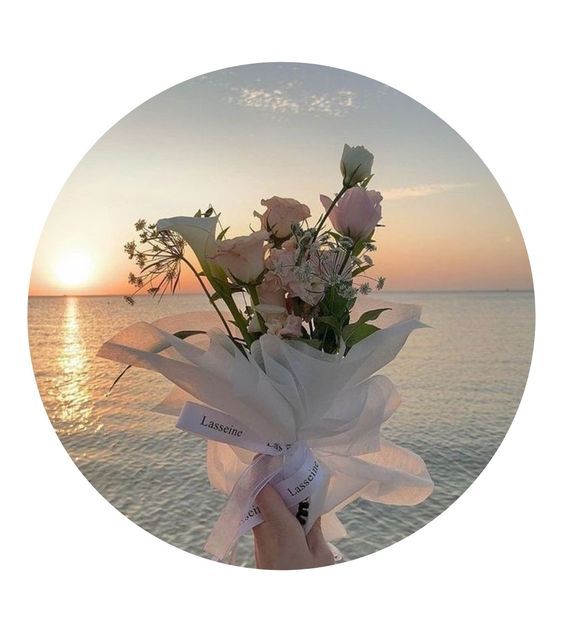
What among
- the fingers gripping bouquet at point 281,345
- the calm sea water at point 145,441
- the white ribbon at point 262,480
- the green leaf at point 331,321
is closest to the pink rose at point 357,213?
the fingers gripping bouquet at point 281,345

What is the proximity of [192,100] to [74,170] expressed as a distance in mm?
602

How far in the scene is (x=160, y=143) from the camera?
7.05 ft

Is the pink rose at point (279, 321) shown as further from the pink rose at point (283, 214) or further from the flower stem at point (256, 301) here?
the pink rose at point (283, 214)

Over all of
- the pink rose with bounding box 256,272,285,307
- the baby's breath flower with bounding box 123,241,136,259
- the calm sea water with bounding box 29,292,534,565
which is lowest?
the calm sea water with bounding box 29,292,534,565

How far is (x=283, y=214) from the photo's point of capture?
3.59ft

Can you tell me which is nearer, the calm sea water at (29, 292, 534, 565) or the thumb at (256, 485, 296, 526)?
the thumb at (256, 485, 296, 526)

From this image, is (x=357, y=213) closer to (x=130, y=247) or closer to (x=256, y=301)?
(x=256, y=301)

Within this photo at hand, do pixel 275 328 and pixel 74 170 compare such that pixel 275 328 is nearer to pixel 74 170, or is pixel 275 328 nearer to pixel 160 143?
pixel 74 170

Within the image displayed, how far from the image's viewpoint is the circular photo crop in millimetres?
1087

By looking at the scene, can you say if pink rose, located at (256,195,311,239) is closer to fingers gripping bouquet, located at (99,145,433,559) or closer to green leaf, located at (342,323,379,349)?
fingers gripping bouquet, located at (99,145,433,559)

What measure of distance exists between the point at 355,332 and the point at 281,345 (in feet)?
0.50

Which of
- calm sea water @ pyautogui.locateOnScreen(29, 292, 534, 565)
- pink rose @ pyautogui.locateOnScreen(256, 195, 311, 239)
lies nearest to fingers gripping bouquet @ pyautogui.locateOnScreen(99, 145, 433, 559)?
pink rose @ pyautogui.locateOnScreen(256, 195, 311, 239)

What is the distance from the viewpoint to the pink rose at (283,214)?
3.59 ft

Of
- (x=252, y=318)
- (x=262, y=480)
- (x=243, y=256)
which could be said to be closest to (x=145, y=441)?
(x=262, y=480)
